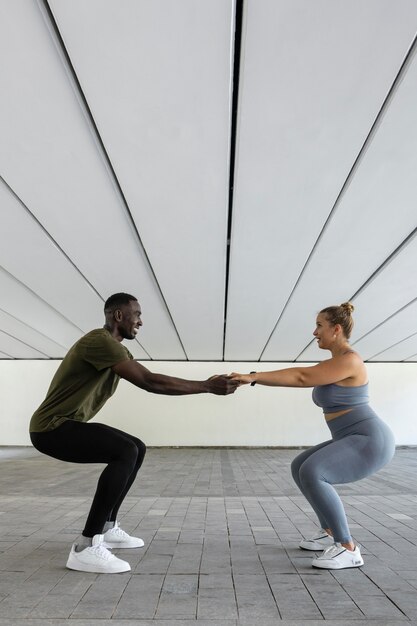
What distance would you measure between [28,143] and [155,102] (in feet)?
5.48

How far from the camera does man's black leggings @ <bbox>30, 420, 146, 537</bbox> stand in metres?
3.91

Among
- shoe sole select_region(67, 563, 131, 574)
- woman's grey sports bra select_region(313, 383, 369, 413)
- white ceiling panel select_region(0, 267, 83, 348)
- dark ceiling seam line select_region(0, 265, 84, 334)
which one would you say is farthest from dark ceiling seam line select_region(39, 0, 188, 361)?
white ceiling panel select_region(0, 267, 83, 348)

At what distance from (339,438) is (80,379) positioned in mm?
1998

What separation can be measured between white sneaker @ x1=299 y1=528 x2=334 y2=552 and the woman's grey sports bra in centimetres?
112

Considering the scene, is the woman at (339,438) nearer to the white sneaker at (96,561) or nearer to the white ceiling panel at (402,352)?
the white sneaker at (96,561)

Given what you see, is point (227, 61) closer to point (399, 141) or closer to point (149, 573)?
point (399, 141)

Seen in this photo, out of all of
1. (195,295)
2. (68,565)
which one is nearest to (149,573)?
(68,565)

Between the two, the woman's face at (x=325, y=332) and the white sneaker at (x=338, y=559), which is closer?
the white sneaker at (x=338, y=559)

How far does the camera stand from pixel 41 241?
965cm

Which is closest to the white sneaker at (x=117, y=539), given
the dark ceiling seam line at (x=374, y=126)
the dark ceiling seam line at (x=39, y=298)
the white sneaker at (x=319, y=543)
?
the white sneaker at (x=319, y=543)

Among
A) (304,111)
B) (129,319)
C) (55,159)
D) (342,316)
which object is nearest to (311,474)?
(342,316)

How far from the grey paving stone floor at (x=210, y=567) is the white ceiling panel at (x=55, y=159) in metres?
4.13

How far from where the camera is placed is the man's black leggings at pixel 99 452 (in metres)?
3.91

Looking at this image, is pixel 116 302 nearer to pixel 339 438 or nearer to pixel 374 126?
pixel 339 438
